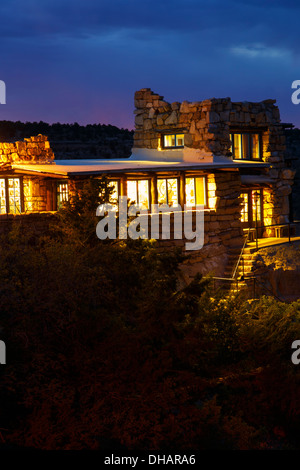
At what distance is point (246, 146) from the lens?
3097cm

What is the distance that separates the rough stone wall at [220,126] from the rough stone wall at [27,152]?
21.8 ft

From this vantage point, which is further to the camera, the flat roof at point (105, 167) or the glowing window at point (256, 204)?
the glowing window at point (256, 204)

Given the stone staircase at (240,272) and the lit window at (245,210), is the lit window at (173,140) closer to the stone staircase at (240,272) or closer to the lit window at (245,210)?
the lit window at (245,210)

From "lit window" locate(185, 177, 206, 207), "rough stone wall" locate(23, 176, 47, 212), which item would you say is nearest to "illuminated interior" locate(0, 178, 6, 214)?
"rough stone wall" locate(23, 176, 47, 212)

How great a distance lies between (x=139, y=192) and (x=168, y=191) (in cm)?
132

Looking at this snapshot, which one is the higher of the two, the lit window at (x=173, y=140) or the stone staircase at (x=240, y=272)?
the lit window at (x=173, y=140)

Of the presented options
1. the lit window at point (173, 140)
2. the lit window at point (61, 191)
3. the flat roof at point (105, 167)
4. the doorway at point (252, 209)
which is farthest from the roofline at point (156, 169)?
the lit window at point (173, 140)

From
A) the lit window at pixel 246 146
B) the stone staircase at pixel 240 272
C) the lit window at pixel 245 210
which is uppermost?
the lit window at pixel 246 146

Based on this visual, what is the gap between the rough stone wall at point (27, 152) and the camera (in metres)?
24.8

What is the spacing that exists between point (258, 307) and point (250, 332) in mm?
2570

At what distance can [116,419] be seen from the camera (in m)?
11.7

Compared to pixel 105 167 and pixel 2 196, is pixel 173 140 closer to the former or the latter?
pixel 105 167

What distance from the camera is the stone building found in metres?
24.9

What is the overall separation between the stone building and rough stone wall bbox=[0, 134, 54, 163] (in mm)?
25
